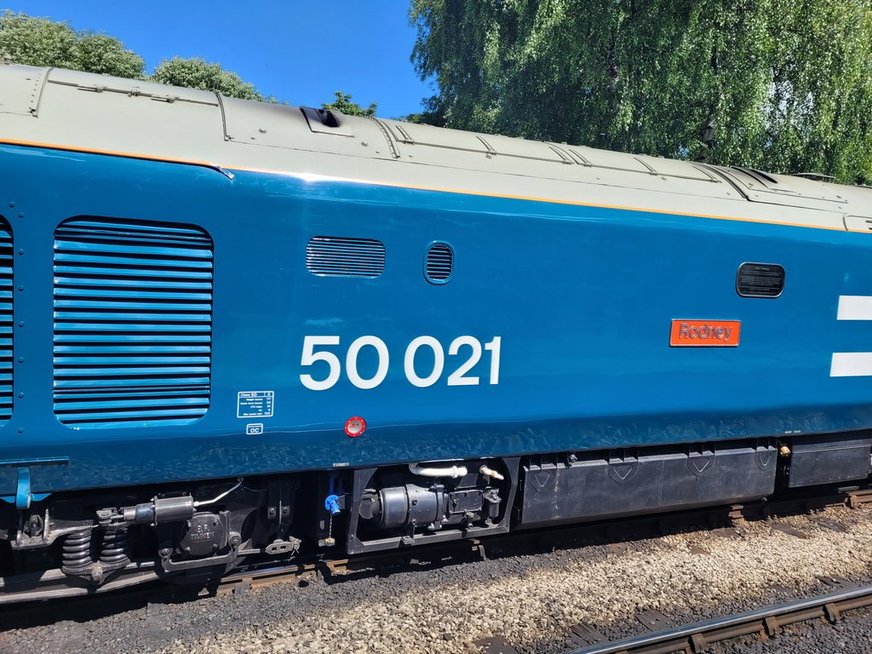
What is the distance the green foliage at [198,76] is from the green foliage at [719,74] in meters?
16.9

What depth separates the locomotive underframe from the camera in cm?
364

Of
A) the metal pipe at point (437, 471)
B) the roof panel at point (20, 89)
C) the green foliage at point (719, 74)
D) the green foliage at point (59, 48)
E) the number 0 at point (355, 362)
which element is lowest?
the metal pipe at point (437, 471)

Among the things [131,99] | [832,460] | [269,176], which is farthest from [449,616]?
[832,460]

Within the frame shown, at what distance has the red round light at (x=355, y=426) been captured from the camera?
3.92 metres

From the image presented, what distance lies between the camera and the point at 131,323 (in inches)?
132

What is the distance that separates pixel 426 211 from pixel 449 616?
271 centimetres

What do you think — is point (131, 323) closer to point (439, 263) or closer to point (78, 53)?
point (439, 263)

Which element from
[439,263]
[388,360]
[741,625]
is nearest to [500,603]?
[741,625]

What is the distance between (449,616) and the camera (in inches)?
170

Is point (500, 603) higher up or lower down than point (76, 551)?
lower down

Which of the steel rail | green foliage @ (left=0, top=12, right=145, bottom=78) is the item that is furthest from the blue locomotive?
green foliage @ (left=0, top=12, right=145, bottom=78)

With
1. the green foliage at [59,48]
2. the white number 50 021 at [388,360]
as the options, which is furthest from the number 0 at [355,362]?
the green foliage at [59,48]

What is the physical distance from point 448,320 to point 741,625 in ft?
9.62

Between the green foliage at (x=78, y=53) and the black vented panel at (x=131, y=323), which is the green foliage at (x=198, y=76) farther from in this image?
the black vented panel at (x=131, y=323)
